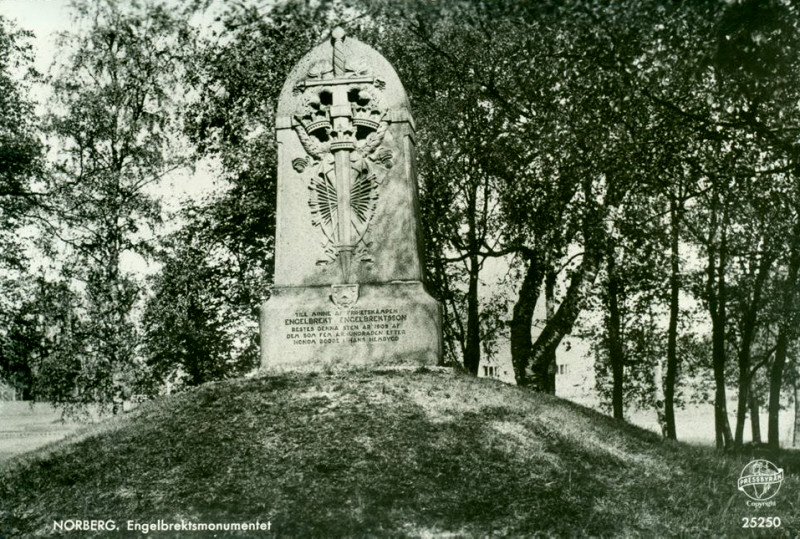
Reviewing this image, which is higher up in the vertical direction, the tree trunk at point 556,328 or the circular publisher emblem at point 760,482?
the tree trunk at point 556,328

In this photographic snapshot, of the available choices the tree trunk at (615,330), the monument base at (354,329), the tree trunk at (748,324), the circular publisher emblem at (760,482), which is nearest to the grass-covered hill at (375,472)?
the circular publisher emblem at (760,482)

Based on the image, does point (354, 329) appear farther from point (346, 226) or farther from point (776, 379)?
point (776, 379)

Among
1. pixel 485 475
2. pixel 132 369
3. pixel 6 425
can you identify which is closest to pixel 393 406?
pixel 485 475

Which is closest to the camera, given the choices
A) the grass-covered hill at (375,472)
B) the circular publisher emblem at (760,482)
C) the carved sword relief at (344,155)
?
the grass-covered hill at (375,472)

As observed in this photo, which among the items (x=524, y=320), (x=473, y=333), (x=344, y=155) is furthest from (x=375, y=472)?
(x=473, y=333)

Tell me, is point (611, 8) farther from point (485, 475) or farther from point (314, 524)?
point (314, 524)

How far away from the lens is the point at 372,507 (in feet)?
18.4

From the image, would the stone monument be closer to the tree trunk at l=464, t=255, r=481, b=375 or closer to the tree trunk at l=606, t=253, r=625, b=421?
the tree trunk at l=606, t=253, r=625, b=421

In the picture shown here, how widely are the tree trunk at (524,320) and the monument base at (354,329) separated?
25.9 ft

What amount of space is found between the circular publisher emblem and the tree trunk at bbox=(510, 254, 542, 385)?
31.7ft

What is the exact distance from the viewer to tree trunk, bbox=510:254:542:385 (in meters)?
17.0

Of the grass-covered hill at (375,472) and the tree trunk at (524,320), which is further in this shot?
the tree trunk at (524,320)

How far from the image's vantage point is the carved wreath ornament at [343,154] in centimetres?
970

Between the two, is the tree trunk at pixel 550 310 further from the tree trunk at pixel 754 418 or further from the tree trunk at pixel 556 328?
the tree trunk at pixel 754 418
